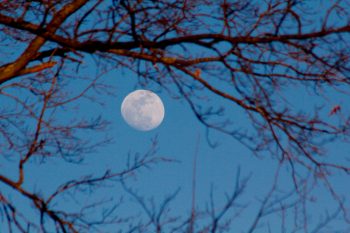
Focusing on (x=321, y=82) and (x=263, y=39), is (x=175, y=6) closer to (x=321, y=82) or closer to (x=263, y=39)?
(x=263, y=39)

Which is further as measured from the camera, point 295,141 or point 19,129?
point 19,129

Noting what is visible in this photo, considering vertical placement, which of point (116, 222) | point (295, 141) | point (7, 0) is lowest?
point (116, 222)

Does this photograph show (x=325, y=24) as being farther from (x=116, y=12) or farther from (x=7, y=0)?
(x=7, y=0)

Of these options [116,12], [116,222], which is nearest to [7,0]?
[116,12]

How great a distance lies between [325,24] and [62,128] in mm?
3075

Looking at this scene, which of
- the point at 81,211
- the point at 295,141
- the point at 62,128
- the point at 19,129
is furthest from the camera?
the point at 19,129

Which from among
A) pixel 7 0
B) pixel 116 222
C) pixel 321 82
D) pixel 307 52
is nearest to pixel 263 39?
pixel 307 52

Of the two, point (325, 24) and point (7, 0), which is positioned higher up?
point (7, 0)

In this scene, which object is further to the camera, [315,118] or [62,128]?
[62,128]

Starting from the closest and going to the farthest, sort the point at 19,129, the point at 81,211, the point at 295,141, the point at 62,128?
1. the point at 81,211
2. the point at 295,141
3. the point at 62,128
4. the point at 19,129

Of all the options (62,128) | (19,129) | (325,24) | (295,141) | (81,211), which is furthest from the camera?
(19,129)

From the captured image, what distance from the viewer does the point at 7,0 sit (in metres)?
5.60

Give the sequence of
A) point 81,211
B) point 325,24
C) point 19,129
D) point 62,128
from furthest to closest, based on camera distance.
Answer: point 19,129
point 62,128
point 81,211
point 325,24

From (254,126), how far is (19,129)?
301 centimetres
